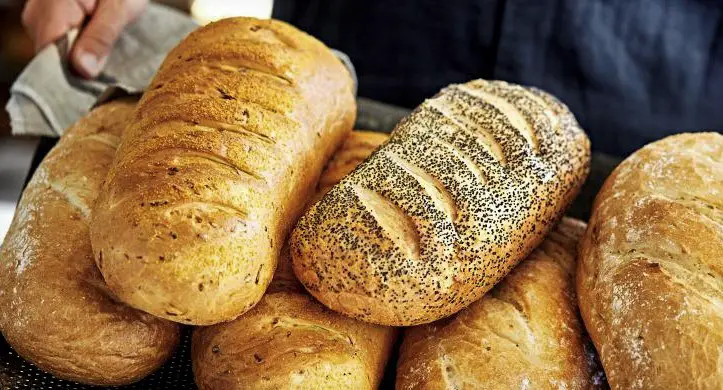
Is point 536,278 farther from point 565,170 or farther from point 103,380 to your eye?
point 103,380

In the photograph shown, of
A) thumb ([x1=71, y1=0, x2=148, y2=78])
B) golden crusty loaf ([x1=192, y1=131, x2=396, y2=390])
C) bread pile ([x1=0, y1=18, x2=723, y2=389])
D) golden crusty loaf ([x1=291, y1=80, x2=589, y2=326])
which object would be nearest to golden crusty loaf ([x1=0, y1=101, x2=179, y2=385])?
bread pile ([x1=0, y1=18, x2=723, y2=389])

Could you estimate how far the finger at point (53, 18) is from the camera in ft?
6.43

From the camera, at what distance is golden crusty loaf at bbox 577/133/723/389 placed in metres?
A: 1.08

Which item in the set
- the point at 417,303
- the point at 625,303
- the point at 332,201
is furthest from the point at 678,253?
the point at 332,201

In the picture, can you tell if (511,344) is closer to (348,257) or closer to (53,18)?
(348,257)

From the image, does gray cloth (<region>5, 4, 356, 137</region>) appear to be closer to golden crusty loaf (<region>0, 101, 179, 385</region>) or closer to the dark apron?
the dark apron

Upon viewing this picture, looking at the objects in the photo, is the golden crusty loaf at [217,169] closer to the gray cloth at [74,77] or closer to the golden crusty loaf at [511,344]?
the golden crusty loaf at [511,344]

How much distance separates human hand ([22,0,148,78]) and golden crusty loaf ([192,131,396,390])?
1038 millimetres

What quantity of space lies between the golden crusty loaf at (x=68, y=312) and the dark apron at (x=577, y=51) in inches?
45.0

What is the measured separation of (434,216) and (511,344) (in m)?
0.25

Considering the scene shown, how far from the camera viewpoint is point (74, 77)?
1.98m

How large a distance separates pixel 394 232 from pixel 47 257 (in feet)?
2.00

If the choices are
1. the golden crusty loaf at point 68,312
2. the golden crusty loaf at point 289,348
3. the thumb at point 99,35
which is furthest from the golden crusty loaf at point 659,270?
the thumb at point 99,35

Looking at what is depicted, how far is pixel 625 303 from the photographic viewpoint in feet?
3.86
